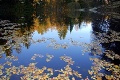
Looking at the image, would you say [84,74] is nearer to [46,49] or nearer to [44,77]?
[44,77]

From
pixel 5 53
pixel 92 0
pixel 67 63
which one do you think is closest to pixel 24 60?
pixel 5 53

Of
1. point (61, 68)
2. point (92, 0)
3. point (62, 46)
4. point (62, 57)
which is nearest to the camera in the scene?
point (61, 68)

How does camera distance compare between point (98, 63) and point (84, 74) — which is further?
point (98, 63)

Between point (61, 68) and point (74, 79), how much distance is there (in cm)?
303

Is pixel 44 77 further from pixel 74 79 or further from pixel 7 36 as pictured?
pixel 7 36

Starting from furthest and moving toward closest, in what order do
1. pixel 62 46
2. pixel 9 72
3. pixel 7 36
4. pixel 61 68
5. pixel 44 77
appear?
pixel 7 36
pixel 62 46
pixel 61 68
pixel 9 72
pixel 44 77

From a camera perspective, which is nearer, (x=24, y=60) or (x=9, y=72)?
(x=9, y=72)

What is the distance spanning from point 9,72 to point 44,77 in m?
3.46

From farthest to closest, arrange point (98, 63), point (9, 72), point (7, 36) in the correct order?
1. point (7, 36)
2. point (98, 63)
3. point (9, 72)

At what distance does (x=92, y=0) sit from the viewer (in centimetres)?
14325

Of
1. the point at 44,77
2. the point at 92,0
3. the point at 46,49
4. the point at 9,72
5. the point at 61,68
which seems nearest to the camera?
the point at 44,77

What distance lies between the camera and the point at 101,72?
19.6 metres

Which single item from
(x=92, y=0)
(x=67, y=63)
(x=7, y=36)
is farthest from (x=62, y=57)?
(x=92, y=0)

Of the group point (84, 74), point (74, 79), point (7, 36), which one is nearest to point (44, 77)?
point (74, 79)
